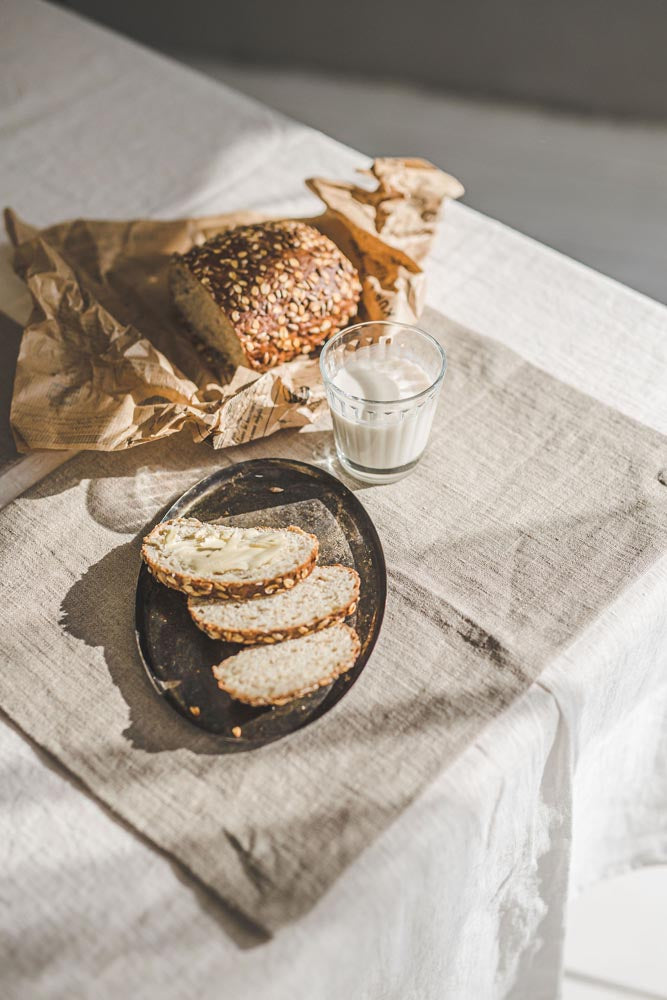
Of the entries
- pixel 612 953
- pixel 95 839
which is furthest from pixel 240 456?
pixel 612 953

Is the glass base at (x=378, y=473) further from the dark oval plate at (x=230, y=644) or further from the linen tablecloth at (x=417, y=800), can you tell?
the linen tablecloth at (x=417, y=800)

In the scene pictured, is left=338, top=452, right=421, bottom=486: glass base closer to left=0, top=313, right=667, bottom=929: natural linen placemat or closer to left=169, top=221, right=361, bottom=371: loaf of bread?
left=0, top=313, right=667, bottom=929: natural linen placemat

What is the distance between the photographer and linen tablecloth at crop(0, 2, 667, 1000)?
2.57 ft

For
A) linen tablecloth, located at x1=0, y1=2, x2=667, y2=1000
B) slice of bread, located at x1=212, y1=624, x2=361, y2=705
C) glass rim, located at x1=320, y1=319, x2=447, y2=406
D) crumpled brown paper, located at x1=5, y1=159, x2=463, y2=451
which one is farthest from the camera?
crumpled brown paper, located at x1=5, y1=159, x2=463, y2=451

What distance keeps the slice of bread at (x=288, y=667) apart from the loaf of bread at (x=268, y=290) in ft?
1.53

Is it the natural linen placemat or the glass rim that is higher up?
the glass rim

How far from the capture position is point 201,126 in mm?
1712

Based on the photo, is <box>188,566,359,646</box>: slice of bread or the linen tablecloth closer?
the linen tablecloth

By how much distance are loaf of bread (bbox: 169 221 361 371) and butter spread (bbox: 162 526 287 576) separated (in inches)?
12.4

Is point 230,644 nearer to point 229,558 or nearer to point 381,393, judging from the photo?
point 229,558

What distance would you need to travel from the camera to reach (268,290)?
1.23m

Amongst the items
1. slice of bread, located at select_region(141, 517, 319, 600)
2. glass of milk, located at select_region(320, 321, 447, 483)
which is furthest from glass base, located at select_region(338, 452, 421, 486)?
slice of bread, located at select_region(141, 517, 319, 600)

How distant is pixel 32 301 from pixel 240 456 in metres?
0.46

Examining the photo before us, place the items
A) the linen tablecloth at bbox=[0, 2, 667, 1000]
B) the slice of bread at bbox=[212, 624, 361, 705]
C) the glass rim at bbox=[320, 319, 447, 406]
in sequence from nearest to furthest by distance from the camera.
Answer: the linen tablecloth at bbox=[0, 2, 667, 1000] → the slice of bread at bbox=[212, 624, 361, 705] → the glass rim at bbox=[320, 319, 447, 406]
